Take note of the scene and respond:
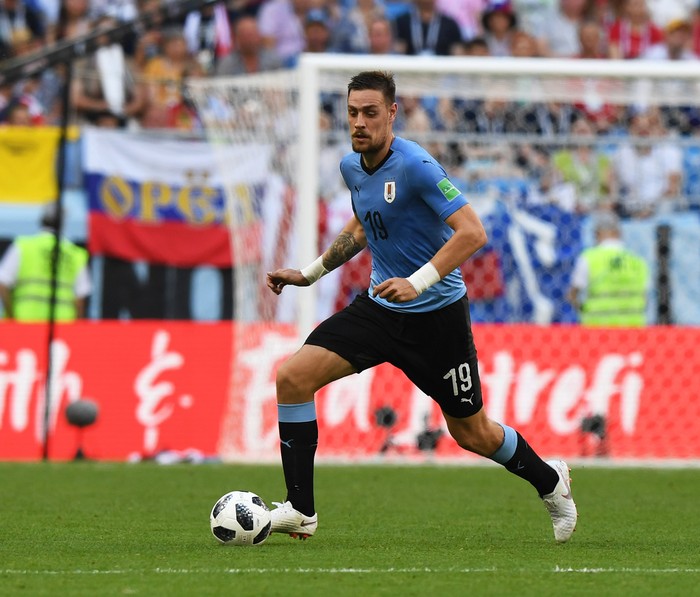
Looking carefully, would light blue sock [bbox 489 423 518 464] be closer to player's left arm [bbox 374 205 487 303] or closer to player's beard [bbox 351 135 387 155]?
player's left arm [bbox 374 205 487 303]

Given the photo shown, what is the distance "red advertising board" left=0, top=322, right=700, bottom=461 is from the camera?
42.7 ft

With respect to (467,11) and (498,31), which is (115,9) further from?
(498,31)

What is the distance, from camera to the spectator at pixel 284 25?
1781 centimetres

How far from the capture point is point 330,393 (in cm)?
1297

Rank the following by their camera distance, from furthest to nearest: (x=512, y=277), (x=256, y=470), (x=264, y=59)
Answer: (x=264, y=59), (x=512, y=277), (x=256, y=470)

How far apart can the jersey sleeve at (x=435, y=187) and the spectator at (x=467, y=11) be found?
469 inches

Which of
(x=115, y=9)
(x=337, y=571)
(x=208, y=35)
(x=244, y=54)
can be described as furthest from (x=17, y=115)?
(x=337, y=571)

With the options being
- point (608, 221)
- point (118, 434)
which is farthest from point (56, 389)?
point (608, 221)

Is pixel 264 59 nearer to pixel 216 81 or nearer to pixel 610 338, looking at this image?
pixel 216 81

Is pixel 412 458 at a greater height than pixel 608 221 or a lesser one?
lesser

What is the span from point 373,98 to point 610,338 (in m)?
6.94

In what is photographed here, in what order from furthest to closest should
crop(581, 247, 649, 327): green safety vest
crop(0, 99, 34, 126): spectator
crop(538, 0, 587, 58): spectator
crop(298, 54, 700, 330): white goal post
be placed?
1. crop(538, 0, 587, 58): spectator
2. crop(0, 99, 34, 126): spectator
3. crop(581, 247, 649, 327): green safety vest
4. crop(298, 54, 700, 330): white goal post

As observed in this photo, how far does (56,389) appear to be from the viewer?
13102 mm

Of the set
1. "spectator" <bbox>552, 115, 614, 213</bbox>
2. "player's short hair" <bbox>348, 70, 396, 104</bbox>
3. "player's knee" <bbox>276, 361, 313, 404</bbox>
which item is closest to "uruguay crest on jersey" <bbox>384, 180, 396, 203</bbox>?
"player's short hair" <bbox>348, 70, 396, 104</bbox>
